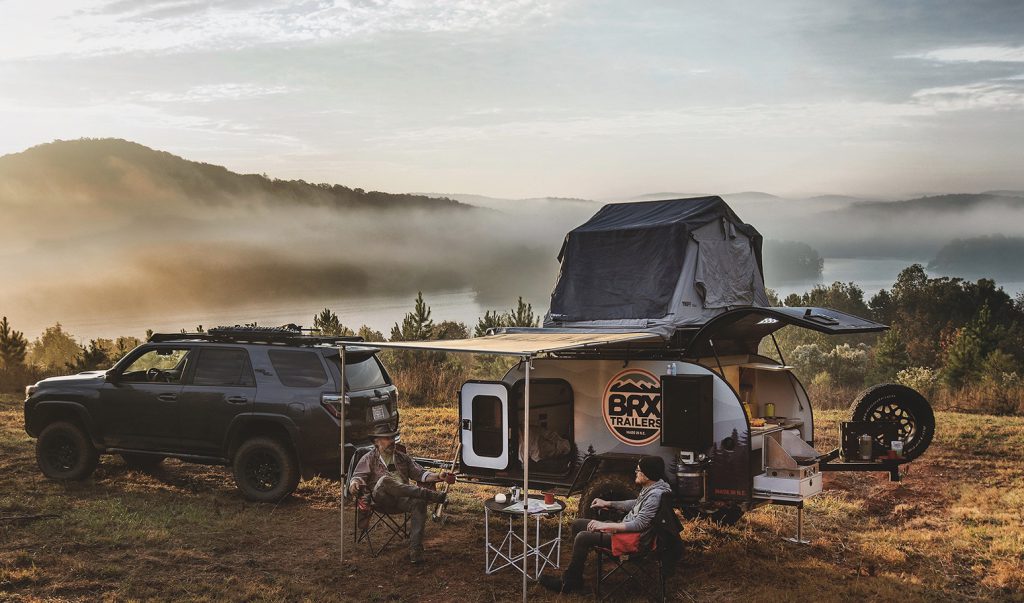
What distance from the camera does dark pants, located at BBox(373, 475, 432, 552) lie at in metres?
8.87

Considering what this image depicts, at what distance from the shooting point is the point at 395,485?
29.5ft

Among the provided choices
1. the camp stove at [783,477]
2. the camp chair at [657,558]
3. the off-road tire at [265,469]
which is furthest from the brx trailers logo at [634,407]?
the off-road tire at [265,469]

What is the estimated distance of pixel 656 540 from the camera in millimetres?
7652

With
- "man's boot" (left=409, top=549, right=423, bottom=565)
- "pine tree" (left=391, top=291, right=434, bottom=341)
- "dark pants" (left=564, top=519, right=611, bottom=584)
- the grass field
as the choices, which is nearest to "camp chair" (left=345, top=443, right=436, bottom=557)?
the grass field

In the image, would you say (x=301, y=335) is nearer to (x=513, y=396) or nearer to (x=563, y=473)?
(x=513, y=396)

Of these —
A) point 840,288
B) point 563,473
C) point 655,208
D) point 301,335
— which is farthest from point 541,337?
point 840,288

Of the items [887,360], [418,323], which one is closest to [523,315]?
[418,323]

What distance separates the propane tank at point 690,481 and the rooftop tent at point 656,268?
184 centimetres

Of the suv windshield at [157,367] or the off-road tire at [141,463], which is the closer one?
the suv windshield at [157,367]

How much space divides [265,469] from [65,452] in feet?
11.5

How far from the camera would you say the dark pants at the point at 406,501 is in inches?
349

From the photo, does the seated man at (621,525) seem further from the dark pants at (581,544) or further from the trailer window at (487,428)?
the trailer window at (487,428)

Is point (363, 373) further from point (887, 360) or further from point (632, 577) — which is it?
point (887, 360)

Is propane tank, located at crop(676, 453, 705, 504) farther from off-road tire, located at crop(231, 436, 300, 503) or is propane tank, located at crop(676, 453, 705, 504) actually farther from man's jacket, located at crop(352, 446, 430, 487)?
off-road tire, located at crop(231, 436, 300, 503)
